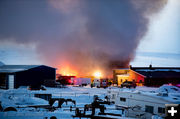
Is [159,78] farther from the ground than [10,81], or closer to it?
farther from the ground

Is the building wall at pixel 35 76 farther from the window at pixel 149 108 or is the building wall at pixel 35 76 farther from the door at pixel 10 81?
the window at pixel 149 108

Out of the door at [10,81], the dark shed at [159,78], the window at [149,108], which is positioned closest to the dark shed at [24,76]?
the door at [10,81]

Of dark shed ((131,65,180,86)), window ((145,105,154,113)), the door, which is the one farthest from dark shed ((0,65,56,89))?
window ((145,105,154,113))

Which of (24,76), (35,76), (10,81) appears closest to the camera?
(10,81)

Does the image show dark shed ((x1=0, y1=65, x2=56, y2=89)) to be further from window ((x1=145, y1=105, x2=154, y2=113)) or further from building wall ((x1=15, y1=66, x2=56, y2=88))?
window ((x1=145, y1=105, x2=154, y2=113))

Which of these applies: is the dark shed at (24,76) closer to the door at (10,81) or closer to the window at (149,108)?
the door at (10,81)

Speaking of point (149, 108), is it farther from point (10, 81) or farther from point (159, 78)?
point (159, 78)

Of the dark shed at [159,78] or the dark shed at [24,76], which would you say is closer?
the dark shed at [24,76]

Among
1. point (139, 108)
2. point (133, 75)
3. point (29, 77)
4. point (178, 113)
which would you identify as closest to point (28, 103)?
point (139, 108)

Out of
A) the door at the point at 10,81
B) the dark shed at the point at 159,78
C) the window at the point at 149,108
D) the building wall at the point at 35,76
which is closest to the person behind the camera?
the window at the point at 149,108

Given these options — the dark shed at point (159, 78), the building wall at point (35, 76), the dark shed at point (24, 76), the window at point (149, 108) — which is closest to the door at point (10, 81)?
the dark shed at point (24, 76)

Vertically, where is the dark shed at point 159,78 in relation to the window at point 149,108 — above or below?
above

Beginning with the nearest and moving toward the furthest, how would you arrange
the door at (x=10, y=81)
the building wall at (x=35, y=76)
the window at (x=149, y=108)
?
the window at (x=149, y=108), the door at (x=10, y=81), the building wall at (x=35, y=76)

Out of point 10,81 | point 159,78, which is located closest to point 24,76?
point 10,81
